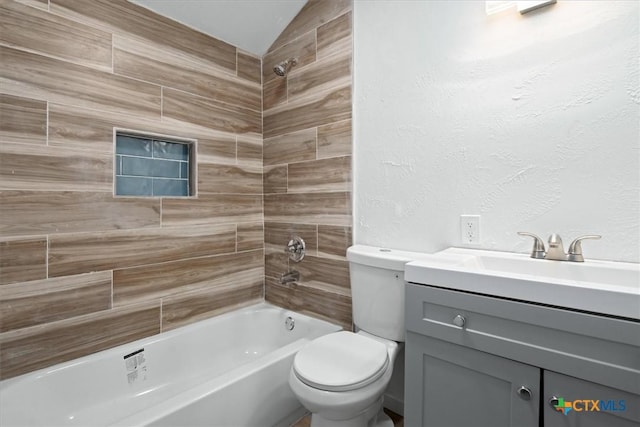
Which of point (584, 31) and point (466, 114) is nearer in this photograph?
point (584, 31)

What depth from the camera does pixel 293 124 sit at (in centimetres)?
215

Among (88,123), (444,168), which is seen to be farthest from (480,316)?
(88,123)

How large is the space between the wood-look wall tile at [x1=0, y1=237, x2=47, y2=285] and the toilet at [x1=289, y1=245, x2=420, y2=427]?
1.23 m

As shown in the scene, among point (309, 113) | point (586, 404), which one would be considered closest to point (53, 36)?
point (309, 113)

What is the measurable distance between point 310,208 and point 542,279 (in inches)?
53.3

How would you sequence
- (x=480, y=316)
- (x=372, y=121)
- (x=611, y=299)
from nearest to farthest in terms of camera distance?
1. (x=611, y=299)
2. (x=480, y=316)
3. (x=372, y=121)

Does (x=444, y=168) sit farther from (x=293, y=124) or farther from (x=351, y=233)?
(x=293, y=124)

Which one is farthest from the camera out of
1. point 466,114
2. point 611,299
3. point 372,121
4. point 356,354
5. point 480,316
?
point 372,121

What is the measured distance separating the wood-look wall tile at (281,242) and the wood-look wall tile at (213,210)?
0.16m

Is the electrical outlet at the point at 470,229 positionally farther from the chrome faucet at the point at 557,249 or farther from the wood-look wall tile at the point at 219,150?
the wood-look wall tile at the point at 219,150

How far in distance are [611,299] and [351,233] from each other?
1.21m

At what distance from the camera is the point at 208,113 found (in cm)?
207

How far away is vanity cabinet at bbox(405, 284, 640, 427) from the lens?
2.70 ft

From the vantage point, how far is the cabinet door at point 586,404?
0.81 metres
